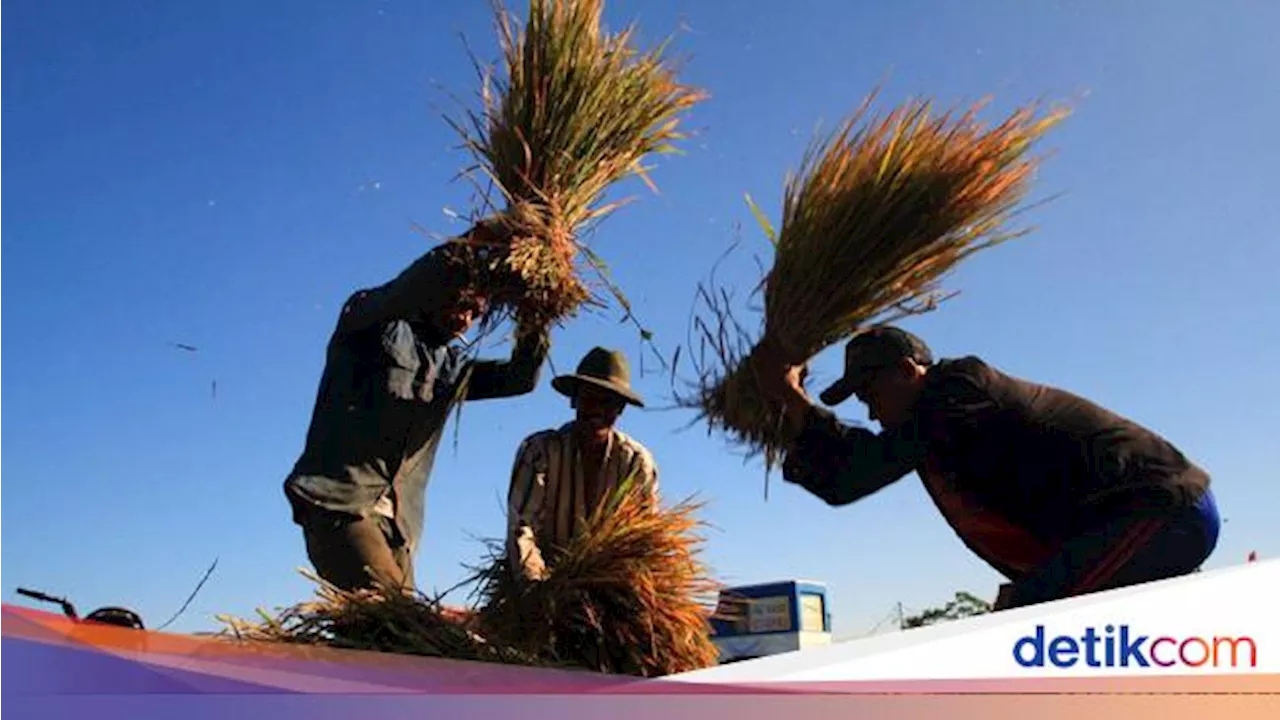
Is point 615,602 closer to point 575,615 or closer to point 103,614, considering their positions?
point 575,615

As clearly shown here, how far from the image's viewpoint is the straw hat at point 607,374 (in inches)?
115

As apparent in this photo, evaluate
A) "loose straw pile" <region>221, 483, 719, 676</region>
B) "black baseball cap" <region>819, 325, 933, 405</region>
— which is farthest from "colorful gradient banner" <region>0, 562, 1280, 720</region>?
"black baseball cap" <region>819, 325, 933, 405</region>

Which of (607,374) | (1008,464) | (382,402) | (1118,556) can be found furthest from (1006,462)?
(382,402)

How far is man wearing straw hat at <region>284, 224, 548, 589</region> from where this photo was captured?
9.54 feet

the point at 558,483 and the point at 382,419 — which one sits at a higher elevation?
the point at 382,419

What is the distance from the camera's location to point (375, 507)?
306 cm

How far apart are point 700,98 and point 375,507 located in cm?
137

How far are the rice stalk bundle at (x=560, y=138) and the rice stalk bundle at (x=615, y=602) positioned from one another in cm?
53

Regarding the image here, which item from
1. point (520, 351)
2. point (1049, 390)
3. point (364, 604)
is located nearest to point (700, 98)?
point (520, 351)

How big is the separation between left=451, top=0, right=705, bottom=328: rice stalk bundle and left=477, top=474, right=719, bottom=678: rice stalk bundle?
0.53m

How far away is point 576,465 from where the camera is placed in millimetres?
2857

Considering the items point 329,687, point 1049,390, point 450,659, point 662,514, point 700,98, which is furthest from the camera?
point 700,98

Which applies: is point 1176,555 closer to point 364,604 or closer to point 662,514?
point 662,514

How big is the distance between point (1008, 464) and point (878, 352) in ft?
1.29
